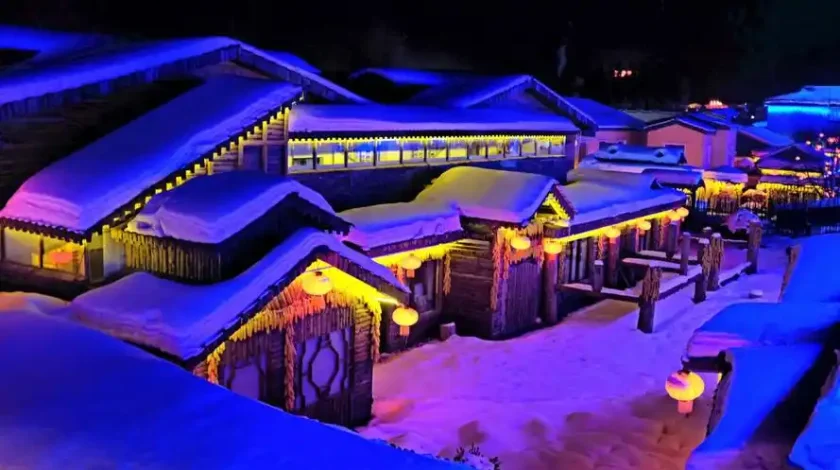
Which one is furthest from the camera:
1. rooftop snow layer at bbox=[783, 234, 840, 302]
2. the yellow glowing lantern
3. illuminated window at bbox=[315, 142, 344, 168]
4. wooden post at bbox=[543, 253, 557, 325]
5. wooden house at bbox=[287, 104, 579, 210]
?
wooden post at bbox=[543, 253, 557, 325]

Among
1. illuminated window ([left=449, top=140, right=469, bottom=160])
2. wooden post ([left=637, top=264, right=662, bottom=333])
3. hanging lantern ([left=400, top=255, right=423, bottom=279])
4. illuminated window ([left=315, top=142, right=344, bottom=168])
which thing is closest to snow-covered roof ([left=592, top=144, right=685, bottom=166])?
illuminated window ([left=449, top=140, right=469, bottom=160])

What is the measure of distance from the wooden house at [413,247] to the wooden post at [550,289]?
293cm

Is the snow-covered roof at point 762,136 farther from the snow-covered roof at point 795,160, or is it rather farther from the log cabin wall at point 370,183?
the log cabin wall at point 370,183

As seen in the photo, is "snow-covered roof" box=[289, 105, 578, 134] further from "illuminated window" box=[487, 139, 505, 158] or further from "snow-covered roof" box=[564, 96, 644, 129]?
"snow-covered roof" box=[564, 96, 644, 129]

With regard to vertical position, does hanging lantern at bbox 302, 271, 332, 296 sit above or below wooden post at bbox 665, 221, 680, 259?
above

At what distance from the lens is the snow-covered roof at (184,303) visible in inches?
380

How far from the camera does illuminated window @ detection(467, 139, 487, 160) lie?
2023 cm

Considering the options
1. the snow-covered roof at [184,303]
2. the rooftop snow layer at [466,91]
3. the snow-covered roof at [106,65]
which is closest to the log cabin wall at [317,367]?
the snow-covered roof at [184,303]

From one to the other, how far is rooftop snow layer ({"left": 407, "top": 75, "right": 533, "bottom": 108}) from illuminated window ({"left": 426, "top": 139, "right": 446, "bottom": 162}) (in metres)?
1.29

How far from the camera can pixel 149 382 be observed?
27.3 ft

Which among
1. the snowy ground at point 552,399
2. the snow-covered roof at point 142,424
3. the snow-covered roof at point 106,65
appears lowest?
the snowy ground at point 552,399

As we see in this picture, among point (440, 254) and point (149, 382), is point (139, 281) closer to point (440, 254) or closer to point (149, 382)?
point (149, 382)

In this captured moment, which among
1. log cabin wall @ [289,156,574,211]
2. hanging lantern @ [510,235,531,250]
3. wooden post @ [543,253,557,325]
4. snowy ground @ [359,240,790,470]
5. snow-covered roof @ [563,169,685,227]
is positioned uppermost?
log cabin wall @ [289,156,574,211]

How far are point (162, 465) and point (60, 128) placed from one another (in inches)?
320
